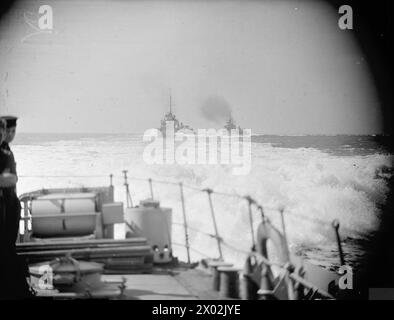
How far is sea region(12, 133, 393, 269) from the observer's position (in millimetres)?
3568

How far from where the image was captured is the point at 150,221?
370 cm

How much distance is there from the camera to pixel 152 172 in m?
3.69

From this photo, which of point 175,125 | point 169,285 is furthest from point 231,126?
point 169,285

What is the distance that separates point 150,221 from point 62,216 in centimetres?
55

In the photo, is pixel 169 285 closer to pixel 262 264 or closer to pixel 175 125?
pixel 262 264

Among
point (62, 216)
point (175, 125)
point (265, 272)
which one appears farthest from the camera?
point (175, 125)

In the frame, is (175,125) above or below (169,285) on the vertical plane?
above

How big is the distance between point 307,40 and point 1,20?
1911 mm

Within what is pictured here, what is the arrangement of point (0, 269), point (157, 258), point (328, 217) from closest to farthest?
A: point (0, 269) → point (328, 217) → point (157, 258)

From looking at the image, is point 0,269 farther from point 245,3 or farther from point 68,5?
point 245,3

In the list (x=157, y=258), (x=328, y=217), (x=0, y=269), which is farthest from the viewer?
(x=157, y=258)

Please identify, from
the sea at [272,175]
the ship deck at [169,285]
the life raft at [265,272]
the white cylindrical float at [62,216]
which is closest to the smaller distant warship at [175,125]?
the sea at [272,175]
